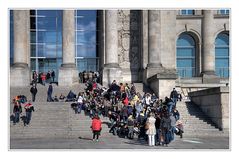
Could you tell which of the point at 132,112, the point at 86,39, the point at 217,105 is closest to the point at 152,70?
the point at 86,39

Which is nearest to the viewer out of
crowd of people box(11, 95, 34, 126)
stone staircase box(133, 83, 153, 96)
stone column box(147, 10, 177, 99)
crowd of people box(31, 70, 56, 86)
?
crowd of people box(11, 95, 34, 126)

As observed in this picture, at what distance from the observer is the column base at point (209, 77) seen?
3939cm

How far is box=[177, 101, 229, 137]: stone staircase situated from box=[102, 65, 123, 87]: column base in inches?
284

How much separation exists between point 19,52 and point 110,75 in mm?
7372

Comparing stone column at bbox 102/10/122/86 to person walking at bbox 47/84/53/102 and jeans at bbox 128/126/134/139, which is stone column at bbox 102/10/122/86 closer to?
person walking at bbox 47/84/53/102

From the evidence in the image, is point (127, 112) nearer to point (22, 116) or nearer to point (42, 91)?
point (22, 116)

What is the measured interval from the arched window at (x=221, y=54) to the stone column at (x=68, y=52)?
538 inches

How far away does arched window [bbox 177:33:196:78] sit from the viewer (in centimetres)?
4175

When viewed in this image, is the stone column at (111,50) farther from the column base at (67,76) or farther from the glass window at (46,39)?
the glass window at (46,39)

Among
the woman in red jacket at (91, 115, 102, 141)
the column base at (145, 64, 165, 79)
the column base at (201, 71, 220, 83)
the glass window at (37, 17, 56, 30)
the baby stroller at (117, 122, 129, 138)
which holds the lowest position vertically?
the baby stroller at (117, 122, 129, 138)

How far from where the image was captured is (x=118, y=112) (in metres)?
26.0

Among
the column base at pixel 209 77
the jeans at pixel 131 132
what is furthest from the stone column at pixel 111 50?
the jeans at pixel 131 132

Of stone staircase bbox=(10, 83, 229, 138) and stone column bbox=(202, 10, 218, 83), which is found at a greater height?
stone column bbox=(202, 10, 218, 83)

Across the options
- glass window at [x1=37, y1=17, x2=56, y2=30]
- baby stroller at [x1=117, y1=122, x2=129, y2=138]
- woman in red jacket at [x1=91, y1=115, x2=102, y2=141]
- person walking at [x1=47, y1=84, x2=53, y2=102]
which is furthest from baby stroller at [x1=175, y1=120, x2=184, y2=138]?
glass window at [x1=37, y1=17, x2=56, y2=30]
